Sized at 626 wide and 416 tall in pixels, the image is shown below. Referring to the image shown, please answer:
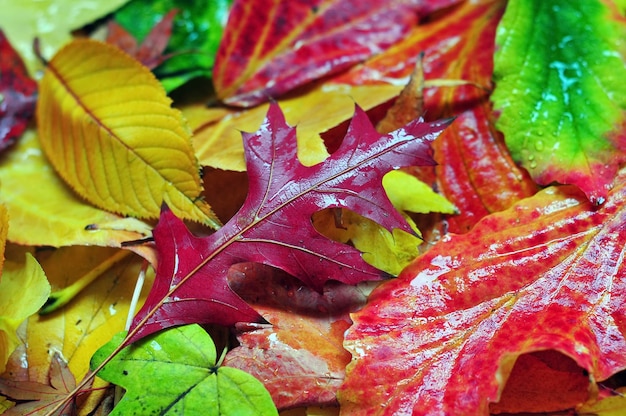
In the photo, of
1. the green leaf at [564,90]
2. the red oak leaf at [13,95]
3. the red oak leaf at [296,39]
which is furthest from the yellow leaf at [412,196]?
the red oak leaf at [13,95]

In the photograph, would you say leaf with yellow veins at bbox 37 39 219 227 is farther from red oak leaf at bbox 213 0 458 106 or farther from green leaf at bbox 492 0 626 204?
green leaf at bbox 492 0 626 204

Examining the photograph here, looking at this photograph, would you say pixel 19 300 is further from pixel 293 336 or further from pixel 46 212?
pixel 293 336

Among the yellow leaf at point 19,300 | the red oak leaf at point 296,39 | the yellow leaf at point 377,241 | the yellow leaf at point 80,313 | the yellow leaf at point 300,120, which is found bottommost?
the yellow leaf at point 80,313

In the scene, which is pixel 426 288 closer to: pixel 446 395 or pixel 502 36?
pixel 446 395

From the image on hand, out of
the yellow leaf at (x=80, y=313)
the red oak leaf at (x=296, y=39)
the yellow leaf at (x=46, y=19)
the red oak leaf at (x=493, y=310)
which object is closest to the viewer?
the red oak leaf at (x=493, y=310)

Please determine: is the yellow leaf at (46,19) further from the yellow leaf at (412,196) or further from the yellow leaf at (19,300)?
the yellow leaf at (412,196)

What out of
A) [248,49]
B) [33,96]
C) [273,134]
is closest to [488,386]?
[273,134]

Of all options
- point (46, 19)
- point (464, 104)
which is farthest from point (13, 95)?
point (464, 104)
